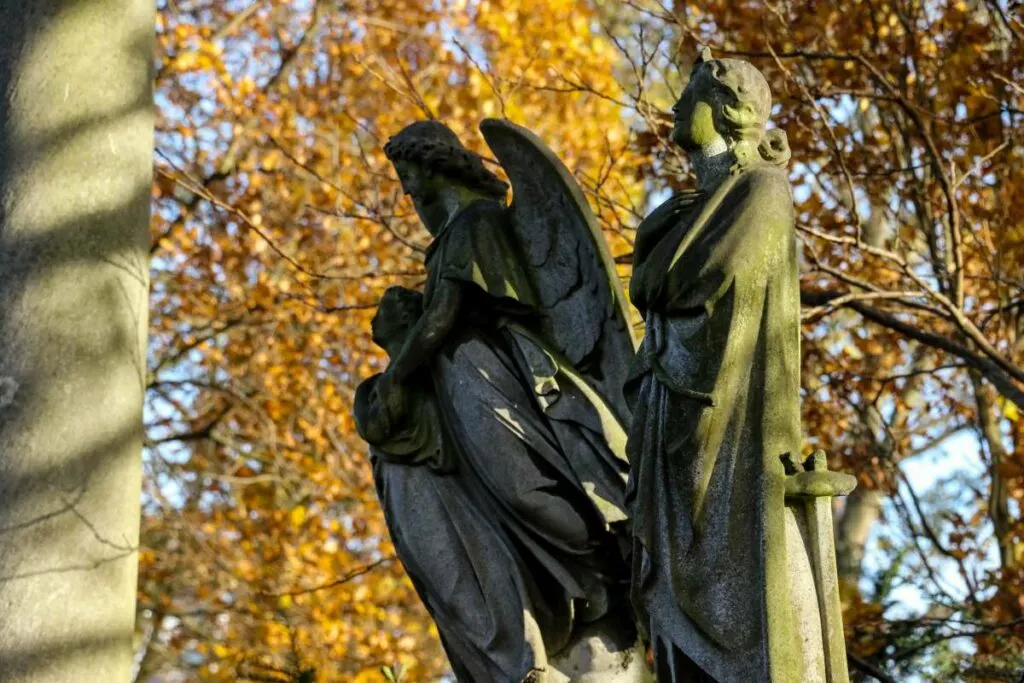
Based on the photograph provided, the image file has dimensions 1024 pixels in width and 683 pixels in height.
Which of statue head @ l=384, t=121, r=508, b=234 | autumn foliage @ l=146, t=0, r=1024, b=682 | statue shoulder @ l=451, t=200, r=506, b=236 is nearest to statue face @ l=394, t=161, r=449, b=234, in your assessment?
statue head @ l=384, t=121, r=508, b=234

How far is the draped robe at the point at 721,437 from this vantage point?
17.2 ft

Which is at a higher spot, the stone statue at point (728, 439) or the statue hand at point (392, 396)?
the statue hand at point (392, 396)

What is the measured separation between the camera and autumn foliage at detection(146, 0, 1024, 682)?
1390 cm

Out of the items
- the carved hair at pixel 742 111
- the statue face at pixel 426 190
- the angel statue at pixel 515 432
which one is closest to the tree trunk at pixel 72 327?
the angel statue at pixel 515 432

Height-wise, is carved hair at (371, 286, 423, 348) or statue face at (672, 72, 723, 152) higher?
carved hair at (371, 286, 423, 348)

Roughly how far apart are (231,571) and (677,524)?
1436 cm

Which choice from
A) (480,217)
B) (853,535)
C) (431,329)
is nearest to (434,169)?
(480,217)

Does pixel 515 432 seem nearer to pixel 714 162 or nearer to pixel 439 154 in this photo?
pixel 439 154

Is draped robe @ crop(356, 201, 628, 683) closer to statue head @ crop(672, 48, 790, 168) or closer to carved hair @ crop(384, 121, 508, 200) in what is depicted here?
carved hair @ crop(384, 121, 508, 200)

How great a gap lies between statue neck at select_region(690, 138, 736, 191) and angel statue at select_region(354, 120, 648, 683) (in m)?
1.07

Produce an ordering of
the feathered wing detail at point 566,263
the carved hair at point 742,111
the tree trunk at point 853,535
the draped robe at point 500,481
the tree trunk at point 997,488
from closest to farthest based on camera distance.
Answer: the carved hair at point 742,111 < the draped robe at point 500,481 < the feathered wing detail at point 566,263 < the tree trunk at point 997,488 < the tree trunk at point 853,535

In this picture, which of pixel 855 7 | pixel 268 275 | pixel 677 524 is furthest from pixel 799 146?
pixel 677 524

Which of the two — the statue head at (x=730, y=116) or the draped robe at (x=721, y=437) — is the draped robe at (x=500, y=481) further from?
the statue head at (x=730, y=116)

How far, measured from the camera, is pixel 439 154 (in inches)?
278
